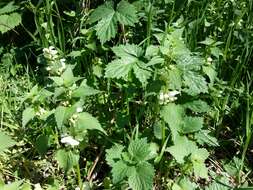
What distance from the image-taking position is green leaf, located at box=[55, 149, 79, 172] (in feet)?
6.37

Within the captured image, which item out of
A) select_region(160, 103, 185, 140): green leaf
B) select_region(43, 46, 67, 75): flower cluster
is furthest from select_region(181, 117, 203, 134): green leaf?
select_region(43, 46, 67, 75): flower cluster

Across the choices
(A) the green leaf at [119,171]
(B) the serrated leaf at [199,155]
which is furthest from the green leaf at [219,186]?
(A) the green leaf at [119,171]

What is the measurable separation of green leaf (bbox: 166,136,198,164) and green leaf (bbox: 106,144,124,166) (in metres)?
0.21

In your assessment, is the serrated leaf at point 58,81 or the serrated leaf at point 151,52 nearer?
the serrated leaf at point 58,81

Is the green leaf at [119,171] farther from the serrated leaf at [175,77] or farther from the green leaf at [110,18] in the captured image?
the green leaf at [110,18]

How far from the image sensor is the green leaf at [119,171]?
1918mm

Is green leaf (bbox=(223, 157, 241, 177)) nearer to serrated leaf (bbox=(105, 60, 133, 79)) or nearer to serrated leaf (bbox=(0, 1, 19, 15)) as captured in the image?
serrated leaf (bbox=(105, 60, 133, 79))

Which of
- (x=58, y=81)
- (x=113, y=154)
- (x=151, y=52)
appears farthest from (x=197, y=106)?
(x=58, y=81)

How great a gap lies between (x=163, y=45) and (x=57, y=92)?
1.68ft

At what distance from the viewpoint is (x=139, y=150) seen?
1994 mm

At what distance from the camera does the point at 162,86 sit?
201 cm

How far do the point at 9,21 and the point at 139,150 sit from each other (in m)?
1.38

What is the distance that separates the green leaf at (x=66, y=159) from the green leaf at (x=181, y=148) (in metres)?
0.42

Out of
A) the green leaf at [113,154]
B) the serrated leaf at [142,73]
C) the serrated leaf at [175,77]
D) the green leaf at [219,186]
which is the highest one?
the serrated leaf at [175,77]
